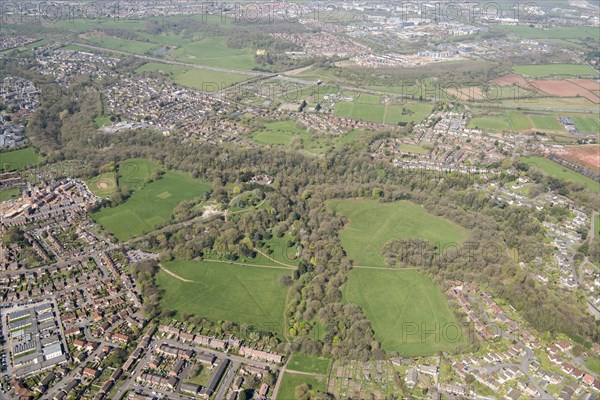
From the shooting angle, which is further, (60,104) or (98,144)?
(60,104)

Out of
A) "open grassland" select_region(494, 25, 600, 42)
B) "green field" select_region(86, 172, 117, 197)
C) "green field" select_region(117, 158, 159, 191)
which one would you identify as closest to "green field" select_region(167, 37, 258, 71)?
"green field" select_region(117, 158, 159, 191)

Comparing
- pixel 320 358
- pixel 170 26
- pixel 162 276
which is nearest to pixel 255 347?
pixel 320 358

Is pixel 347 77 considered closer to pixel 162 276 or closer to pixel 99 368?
pixel 162 276

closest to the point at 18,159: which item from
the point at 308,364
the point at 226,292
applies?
the point at 226,292

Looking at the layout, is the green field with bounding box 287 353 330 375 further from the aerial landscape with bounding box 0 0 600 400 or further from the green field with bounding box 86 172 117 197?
the green field with bounding box 86 172 117 197

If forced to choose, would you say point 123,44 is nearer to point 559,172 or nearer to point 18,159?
point 18,159
